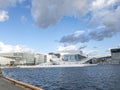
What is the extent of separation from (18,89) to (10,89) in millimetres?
956

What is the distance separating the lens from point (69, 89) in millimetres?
51719

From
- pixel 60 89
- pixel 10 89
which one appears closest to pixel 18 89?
pixel 10 89

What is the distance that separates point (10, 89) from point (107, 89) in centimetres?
2149

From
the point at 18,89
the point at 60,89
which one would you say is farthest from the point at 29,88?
the point at 60,89

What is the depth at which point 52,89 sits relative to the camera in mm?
52594

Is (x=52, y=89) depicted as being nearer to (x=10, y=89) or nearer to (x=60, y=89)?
(x=60, y=89)

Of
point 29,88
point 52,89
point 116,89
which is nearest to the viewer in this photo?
point 29,88

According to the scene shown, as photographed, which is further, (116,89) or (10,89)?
(116,89)

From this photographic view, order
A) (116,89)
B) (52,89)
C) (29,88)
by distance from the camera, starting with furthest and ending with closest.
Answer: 1. (52,89)
2. (116,89)
3. (29,88)

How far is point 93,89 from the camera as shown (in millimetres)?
50719

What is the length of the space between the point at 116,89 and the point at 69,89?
828 cm

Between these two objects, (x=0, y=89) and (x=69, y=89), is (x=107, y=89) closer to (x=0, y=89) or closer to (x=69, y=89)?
(x=69, y=89)

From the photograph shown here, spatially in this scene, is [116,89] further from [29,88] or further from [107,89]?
[29,88]

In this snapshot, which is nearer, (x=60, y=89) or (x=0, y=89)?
(x=0, y=89)
